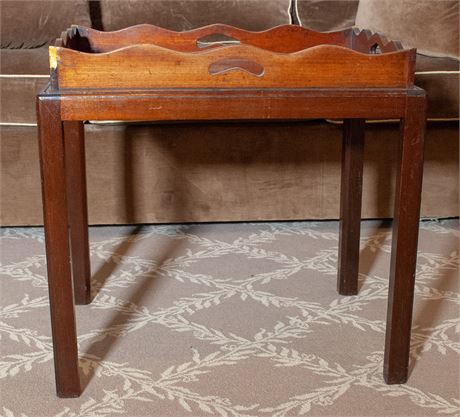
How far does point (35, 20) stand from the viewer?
7.25 ft

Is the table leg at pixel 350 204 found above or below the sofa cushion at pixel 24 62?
below

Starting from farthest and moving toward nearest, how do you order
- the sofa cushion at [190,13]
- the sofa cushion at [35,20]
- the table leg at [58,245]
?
the sofa cushion at [190,13] < the sofa cushion at [35,20] < the table leg at [58,245]

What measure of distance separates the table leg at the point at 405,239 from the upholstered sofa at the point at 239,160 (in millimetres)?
770

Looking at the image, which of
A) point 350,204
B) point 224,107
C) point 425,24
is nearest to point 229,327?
point 350,204

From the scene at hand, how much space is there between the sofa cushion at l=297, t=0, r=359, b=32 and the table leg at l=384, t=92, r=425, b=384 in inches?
50.6

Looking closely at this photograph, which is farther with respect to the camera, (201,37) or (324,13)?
(324,13)

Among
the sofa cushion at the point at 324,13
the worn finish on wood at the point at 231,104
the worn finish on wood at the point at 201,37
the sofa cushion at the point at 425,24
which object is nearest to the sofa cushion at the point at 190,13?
the sofa cushion at the point at 324,13

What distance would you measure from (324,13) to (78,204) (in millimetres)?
1209

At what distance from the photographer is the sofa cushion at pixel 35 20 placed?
220cm

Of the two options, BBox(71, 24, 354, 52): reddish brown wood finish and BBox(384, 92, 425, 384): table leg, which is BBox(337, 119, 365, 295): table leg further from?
BBox(384, 92, 425, 384): table leg

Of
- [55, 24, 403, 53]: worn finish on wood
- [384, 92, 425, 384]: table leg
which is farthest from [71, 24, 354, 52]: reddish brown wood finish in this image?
[384, 92, 425, 384]: table leg

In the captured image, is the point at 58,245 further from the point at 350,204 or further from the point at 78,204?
the point at 350,204

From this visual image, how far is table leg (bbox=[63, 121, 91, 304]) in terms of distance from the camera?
149cm

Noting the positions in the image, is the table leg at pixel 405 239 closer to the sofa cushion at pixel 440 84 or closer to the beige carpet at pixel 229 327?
the beige carpet at pixel 229 327
